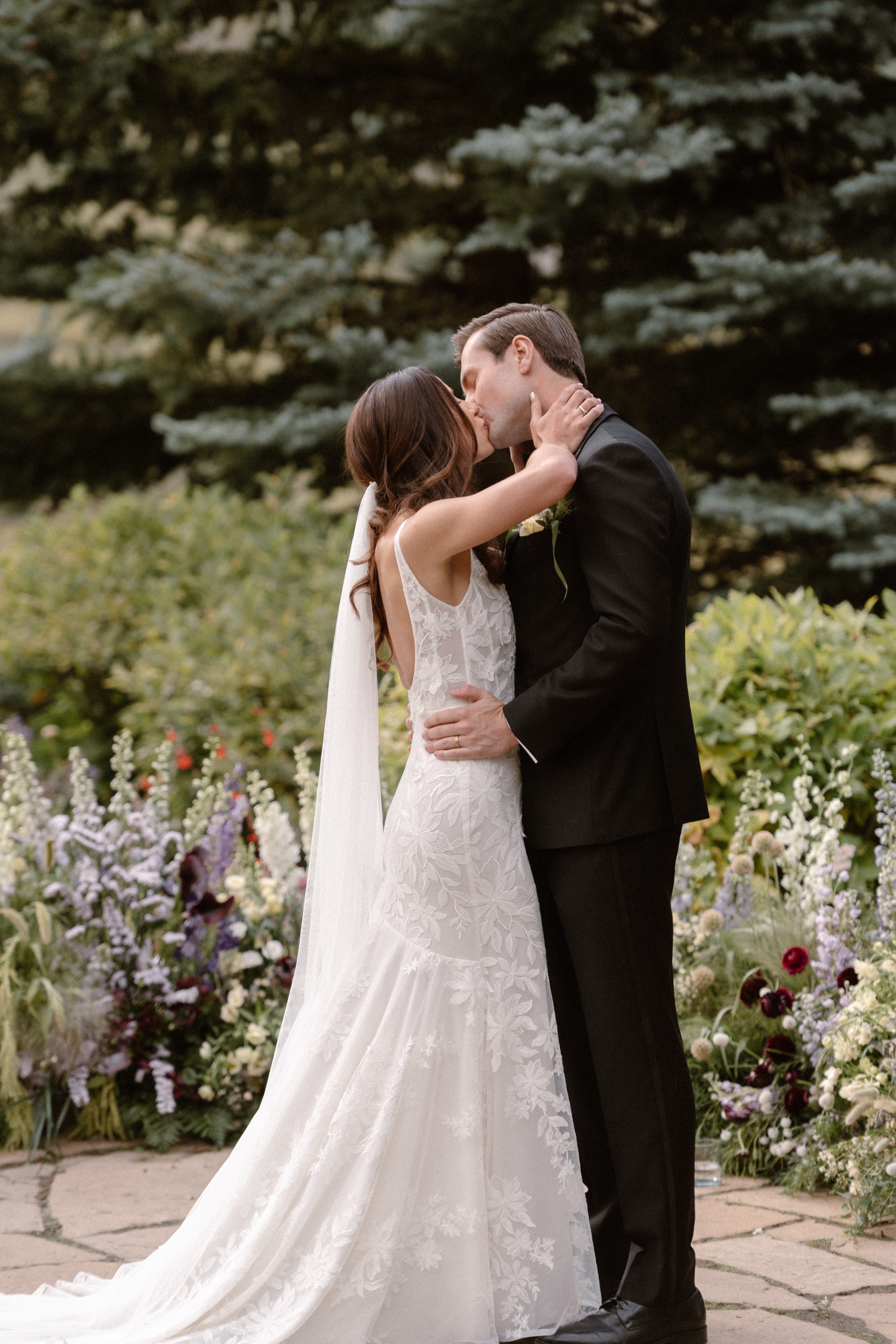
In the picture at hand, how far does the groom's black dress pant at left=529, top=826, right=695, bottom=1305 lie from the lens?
2.71 m

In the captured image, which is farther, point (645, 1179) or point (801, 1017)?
point (801, 1017)

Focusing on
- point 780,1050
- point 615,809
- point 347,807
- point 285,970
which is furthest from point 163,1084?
point 615,809

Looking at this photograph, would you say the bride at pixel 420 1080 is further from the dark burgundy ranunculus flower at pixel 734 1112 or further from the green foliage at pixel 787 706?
the green foliage at pixel 787 706

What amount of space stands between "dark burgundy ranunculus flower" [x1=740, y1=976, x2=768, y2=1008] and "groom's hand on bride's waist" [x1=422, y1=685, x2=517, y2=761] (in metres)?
1.61

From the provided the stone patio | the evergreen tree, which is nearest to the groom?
the stone patio

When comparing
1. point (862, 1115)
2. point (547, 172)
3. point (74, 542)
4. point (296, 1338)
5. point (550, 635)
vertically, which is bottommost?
point (296, 1338)

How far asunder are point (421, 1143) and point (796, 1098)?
58.8 inches

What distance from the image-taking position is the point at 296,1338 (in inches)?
108

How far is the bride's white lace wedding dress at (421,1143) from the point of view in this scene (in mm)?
2775

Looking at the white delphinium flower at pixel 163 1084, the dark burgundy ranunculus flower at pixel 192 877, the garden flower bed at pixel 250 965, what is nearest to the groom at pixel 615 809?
the garden flower bed at pixel 250 965

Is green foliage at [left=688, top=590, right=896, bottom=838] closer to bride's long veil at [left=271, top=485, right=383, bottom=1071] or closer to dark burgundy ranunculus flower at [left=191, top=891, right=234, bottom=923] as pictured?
dark burgundy ranunculus flower at [left=191, top=891, right=234, bottom=923]

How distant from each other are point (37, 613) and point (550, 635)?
19.5 feet

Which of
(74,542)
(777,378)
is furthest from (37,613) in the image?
(777,378)

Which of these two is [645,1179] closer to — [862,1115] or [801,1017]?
[862,1115]
